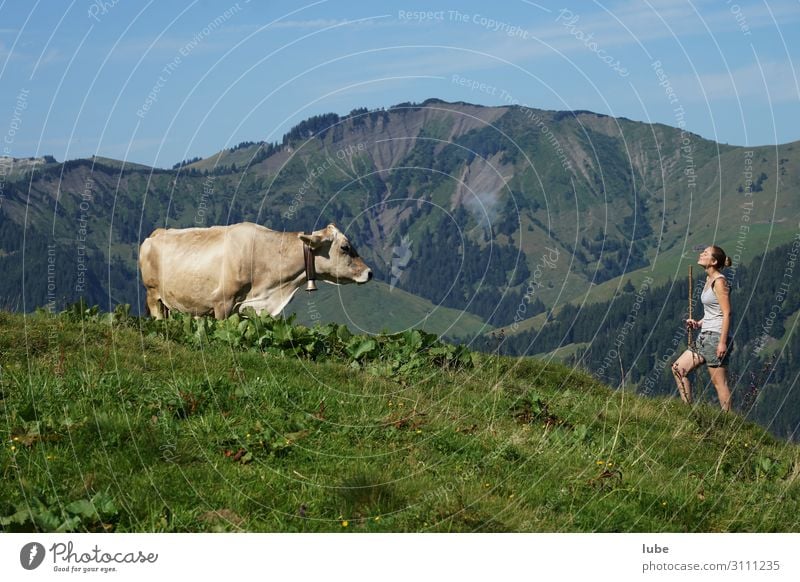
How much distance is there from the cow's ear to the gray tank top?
9562mm

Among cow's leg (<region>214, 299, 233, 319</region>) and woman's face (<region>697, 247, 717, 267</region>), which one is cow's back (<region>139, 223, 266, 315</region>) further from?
woman's face (<region>697, 247, 717, 267</region>)

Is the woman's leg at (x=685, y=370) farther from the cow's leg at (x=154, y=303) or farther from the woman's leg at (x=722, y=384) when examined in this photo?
the cow's leg at (x=154, y=303)

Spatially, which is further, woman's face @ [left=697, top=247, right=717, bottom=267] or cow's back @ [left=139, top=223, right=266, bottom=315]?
cow's back @ [left=139, top=223, right=266, bottom=315]

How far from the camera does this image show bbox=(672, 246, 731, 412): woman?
704 inches

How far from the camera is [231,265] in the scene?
22.9 meters

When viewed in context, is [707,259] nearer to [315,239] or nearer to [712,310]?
[712,310]

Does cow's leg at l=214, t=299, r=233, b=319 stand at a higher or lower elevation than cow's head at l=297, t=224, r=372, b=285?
lower

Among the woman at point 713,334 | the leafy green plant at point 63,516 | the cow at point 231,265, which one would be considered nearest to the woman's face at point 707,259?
the woman at point 713,334

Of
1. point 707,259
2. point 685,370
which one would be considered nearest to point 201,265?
point 685,370

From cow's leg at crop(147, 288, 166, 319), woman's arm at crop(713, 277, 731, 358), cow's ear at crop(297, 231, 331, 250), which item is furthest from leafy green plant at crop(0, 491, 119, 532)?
cow's leg at crop(147, 288, 166, 319)

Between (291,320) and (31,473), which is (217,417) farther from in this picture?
(291,320)
